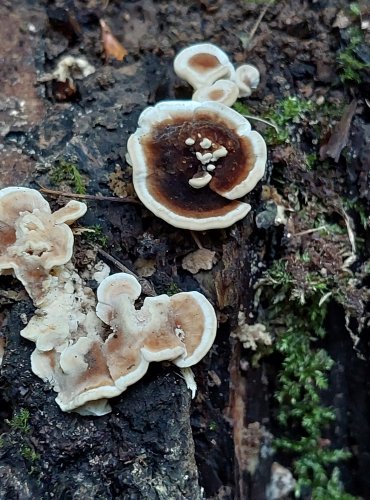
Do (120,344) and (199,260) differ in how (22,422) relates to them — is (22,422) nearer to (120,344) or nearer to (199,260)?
(120,344)

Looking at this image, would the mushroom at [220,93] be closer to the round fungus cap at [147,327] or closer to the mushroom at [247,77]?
the mushroom at [247,77]

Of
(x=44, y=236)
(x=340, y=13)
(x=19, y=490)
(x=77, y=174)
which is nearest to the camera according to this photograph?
(x=19, y=490)

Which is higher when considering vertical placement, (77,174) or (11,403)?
(77,174)

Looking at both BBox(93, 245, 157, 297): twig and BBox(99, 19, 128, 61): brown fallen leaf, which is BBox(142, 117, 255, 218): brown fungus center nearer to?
BBox(93, 245, 157, 297): twig

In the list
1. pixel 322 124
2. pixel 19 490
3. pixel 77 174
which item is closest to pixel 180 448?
pixel 19 490

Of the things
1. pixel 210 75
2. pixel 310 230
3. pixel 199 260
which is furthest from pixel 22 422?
pixel 210 75

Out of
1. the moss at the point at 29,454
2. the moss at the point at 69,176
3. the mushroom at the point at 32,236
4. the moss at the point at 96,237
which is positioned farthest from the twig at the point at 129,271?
the moss at the point at 29,454

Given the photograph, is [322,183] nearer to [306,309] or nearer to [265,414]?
[306,309]
